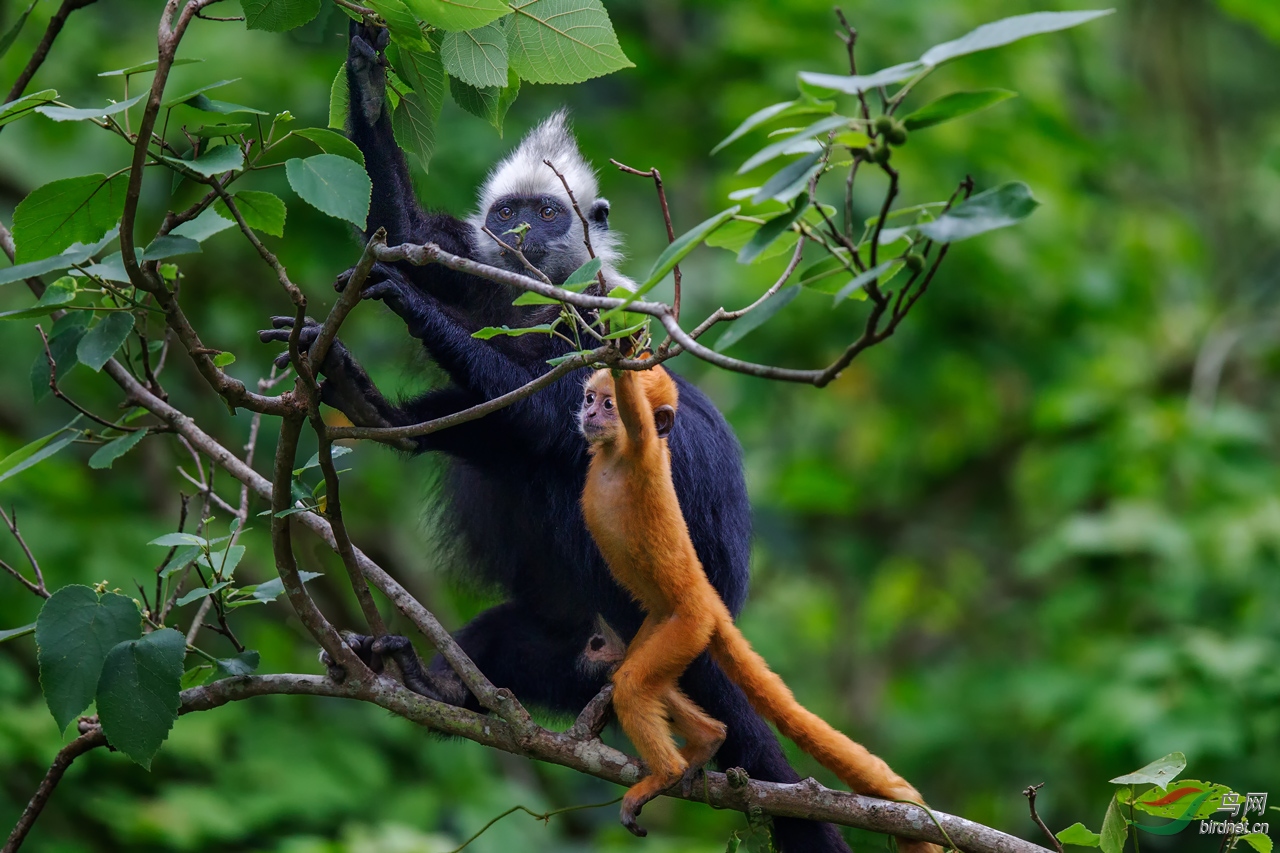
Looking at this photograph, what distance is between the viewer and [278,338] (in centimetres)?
254

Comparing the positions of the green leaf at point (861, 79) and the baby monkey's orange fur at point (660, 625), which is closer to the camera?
the green leaf at point (861, 79)

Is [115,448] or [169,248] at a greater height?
[169,248]

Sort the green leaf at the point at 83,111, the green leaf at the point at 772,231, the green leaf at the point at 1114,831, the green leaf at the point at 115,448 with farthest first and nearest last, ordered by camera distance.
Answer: the green leaf at the point at 115,448
the green leaf at the point at 1114,831
the green leaf at the point at 83,111
the green leaf at the point at 772,231

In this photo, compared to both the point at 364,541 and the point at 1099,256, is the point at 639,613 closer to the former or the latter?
the point at 364,541

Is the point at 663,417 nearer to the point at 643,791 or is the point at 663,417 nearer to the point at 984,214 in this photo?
the point at 643,791

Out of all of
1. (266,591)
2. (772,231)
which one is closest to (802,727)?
(266,591)

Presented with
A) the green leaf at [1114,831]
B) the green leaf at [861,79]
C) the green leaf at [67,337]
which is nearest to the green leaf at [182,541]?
the green leaf at [67,337]

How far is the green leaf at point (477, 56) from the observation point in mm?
2203

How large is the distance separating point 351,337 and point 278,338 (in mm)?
4380

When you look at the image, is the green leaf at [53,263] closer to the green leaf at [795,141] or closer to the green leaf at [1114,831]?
the green leaf at [795,141]

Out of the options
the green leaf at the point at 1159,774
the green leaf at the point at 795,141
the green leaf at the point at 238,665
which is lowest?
the green leaf at the point at 1159,774

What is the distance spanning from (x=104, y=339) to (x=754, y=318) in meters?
1.31

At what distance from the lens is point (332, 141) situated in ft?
6.73

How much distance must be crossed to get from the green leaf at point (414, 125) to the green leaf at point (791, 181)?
116 centimetres
